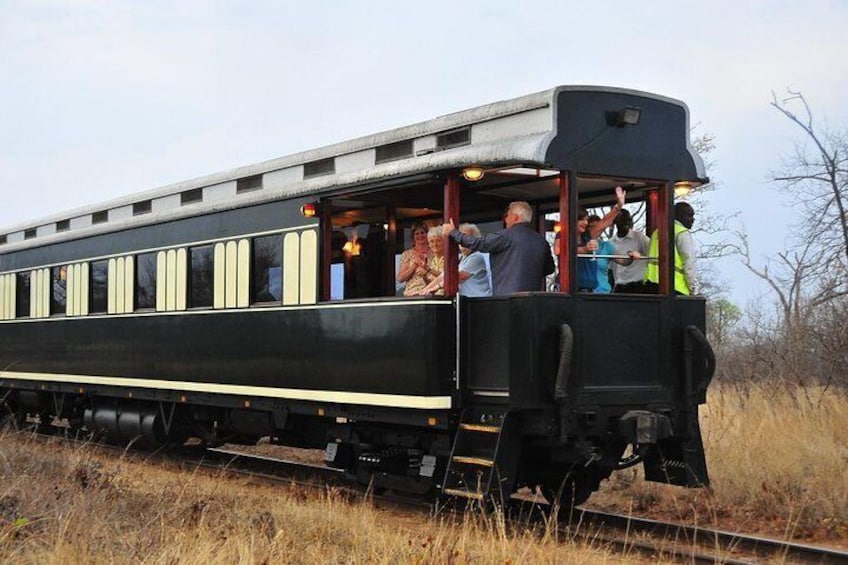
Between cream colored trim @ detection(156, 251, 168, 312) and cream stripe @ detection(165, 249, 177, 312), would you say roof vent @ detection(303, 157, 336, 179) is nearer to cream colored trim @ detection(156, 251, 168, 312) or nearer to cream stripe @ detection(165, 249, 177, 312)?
cream stripe @ detection(165, 249, 177, 312)

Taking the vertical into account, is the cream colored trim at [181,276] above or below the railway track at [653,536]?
above

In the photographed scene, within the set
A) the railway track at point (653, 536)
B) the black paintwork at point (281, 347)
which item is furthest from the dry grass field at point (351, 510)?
the black paintwork at point (281, 347)

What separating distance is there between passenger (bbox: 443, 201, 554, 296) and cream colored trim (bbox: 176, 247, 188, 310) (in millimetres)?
4671

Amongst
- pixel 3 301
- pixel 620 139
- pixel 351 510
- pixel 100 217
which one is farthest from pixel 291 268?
pixel 3 301

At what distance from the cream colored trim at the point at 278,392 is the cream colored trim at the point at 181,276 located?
2.99 ft

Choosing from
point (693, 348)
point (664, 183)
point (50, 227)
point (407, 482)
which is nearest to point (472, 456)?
point (407, 482)

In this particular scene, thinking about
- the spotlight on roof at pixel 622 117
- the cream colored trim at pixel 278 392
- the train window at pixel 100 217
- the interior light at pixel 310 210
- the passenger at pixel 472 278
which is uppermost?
the spotlight on roof at pixel 622 117

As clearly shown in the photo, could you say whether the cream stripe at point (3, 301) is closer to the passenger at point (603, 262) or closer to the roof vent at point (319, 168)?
the roof vent at point (319, 168)

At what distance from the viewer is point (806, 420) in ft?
41.4

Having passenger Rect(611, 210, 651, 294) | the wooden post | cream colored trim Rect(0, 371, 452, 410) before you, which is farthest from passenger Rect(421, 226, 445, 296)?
passenger Rect(611, 210, 651, 294)

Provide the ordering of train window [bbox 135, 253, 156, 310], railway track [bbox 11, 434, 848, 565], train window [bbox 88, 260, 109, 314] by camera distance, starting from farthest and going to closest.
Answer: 1. train window [bbox 88, 260, 109, 314]
2. train window [bbox 135, 253, 156, 310]
3. railway track [bbox 11, 434, 848, 565]

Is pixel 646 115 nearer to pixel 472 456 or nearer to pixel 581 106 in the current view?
pixel 581 106

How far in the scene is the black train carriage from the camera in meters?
8.51

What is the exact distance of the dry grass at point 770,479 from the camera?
9.24 meters
